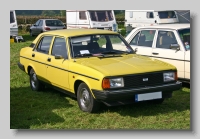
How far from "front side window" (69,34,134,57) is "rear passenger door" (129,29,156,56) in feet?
5.04

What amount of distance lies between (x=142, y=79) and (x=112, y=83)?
546 mm

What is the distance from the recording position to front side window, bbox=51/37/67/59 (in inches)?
282

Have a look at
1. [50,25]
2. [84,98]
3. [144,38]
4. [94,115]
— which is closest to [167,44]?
[144,38]

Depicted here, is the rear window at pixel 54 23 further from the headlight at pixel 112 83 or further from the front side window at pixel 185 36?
the headlight at pixel 112 83

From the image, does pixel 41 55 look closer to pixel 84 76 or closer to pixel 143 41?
pixel 84 76

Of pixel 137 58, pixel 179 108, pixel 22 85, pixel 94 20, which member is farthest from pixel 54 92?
pixel 94 20

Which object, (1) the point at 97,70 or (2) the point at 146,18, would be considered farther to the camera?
(2) the point at 146,18

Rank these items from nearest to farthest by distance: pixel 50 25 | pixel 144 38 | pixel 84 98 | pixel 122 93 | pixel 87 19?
pixel 122 93 < pixel 84 98 < pixel 144 38 < pixel 87 19 < pixel 50 25

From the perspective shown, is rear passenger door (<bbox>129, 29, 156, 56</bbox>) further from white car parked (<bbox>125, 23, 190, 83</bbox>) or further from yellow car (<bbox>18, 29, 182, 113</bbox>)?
yellow car (<bbox>18, 29, 182, 113</bbox>)

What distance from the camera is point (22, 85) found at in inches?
360

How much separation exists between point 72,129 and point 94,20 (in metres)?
16.5

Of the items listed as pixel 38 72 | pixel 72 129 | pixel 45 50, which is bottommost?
pixel 72 129

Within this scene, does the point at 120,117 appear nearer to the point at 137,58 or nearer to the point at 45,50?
the point at 137,58

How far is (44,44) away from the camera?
8.12 m
